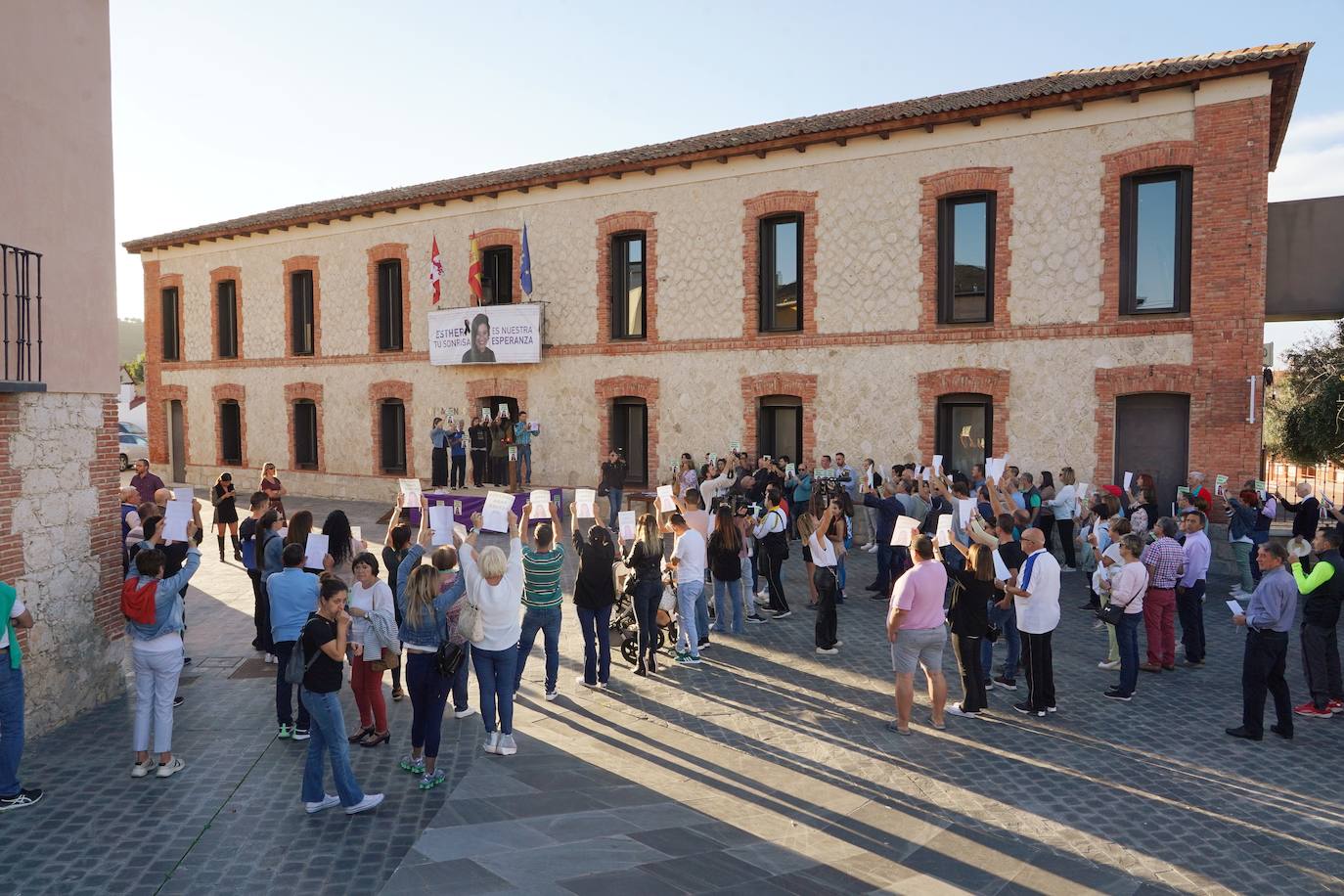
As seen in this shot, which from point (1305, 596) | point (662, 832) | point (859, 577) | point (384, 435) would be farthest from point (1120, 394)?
point (384, 435)

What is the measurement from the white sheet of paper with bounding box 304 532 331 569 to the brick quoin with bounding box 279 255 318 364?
19.8m

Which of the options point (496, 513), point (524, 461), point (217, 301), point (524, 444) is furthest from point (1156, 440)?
point (217, 301)

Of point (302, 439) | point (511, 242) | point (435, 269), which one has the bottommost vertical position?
point (302, 439)

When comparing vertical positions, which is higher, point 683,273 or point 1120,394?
point 683,273

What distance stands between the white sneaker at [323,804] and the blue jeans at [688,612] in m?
4.35

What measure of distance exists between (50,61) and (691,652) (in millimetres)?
8789

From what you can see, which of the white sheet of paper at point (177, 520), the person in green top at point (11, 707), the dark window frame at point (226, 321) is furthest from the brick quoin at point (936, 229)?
the dark window frame at point (226, 321)

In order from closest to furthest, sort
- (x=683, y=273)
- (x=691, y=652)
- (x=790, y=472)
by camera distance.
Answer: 1. (x=691, y=652)
2. (x=790, y=472)
3. (x=683, y=273)

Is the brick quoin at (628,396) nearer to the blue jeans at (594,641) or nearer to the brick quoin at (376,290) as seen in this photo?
the brick quoin at (376,290)

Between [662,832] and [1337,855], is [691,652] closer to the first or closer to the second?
[662,832]

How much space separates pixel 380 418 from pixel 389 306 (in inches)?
127

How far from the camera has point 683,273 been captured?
20453 mm

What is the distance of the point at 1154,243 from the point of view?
16.1m

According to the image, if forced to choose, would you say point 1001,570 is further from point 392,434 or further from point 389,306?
point 389,306
